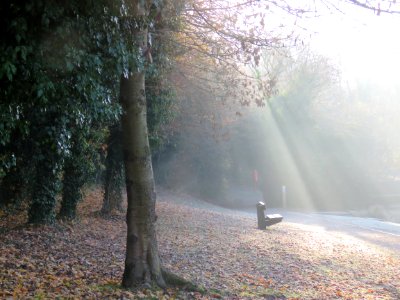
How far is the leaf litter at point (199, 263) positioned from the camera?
8.23 metres

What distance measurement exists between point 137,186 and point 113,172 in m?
9.91

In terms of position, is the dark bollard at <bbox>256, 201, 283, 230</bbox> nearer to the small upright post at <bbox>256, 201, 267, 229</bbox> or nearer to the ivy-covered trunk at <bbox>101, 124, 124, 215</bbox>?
the small upright post at <bbox>256, 201, 267, 229</bbox>

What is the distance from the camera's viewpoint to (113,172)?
1769 centimetres

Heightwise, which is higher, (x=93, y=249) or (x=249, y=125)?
(x=249, y=125)

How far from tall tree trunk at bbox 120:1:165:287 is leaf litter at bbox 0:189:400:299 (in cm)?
33

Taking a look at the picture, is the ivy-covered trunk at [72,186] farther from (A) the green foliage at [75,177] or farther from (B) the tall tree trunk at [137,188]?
(B) the tall tree trunk at [137,188]

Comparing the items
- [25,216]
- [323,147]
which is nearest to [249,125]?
[323,147]

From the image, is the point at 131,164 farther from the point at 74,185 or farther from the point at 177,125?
the point at 177,125

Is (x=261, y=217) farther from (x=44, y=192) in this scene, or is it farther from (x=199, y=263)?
(x=44, y=192)

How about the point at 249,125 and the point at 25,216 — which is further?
the point at 249,125

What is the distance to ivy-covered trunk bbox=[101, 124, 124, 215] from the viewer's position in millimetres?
17609

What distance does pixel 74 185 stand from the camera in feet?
50.2

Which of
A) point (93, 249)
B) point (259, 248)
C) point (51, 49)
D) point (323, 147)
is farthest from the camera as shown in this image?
point (323, 147)

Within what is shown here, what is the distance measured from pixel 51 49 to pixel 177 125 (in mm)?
22170
